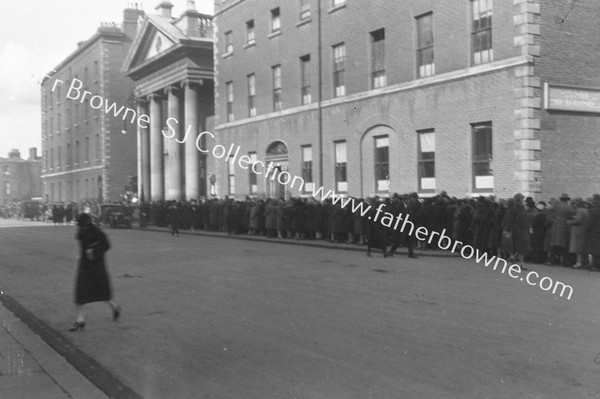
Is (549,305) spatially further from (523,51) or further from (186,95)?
(186,95)

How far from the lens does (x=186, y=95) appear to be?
1666 inches

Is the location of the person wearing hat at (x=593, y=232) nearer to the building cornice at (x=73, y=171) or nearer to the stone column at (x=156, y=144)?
the stone column at (x=156, y=144)

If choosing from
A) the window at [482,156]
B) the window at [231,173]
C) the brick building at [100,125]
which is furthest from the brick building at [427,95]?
the brick building at [100,125]

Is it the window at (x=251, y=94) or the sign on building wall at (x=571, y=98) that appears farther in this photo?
the window at (x=251, y=94)

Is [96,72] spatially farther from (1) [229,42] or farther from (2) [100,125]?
(1) [229,42]

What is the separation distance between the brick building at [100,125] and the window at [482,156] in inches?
1553

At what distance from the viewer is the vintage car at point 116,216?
39.2 m

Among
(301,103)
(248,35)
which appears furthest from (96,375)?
(248,35)

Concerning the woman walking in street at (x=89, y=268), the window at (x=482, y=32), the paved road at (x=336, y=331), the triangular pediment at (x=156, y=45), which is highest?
the triangular pediment at (x=156, y=45)

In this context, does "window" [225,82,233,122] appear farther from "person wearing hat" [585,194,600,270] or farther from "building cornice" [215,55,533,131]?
"person wearing hat" [585,194,600,270]

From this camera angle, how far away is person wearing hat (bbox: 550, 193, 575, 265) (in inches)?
584

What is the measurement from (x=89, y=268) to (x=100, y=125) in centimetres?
5287

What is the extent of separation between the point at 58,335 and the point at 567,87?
17.2 m

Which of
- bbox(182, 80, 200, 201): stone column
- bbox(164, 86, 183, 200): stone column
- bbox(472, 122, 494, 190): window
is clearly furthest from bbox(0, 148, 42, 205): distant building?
bbox(472, 122, 494, 190): window
